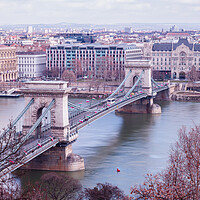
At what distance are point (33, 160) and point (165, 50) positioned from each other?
40933 mm

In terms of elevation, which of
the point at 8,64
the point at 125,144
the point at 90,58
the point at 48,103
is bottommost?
the point at 125,144

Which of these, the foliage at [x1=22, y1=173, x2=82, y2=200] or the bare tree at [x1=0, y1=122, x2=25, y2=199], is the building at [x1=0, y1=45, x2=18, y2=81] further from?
the bare tree at [x1=0, y1=122, x2=25, y2=199]

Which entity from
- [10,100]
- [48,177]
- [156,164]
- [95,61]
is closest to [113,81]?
[95,61]

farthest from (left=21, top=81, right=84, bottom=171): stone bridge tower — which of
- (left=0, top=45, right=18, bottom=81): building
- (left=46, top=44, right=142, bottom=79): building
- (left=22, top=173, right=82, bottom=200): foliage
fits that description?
(left=46, top=44, right=142, bottom=79): building

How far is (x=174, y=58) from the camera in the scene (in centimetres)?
6103

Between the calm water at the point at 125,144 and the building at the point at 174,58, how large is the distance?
20.2 m

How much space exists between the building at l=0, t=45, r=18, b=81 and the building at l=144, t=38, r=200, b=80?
12270 millimetres

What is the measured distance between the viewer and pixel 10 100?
1805 inches

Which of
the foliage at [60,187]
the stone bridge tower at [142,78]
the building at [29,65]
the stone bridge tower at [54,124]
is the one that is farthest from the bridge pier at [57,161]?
the building at [29,65]

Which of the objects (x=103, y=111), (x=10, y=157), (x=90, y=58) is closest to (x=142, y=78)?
(x=103, y=111)

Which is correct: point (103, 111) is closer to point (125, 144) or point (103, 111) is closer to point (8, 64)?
point (125, 144)

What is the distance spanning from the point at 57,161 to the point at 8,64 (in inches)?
1562

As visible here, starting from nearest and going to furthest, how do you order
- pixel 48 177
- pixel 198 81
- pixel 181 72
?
pixel 48 177, pixel 198 81, pixel 181 72

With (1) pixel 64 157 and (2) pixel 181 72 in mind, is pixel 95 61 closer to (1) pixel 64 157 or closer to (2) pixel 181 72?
(2) pixel 181 72
